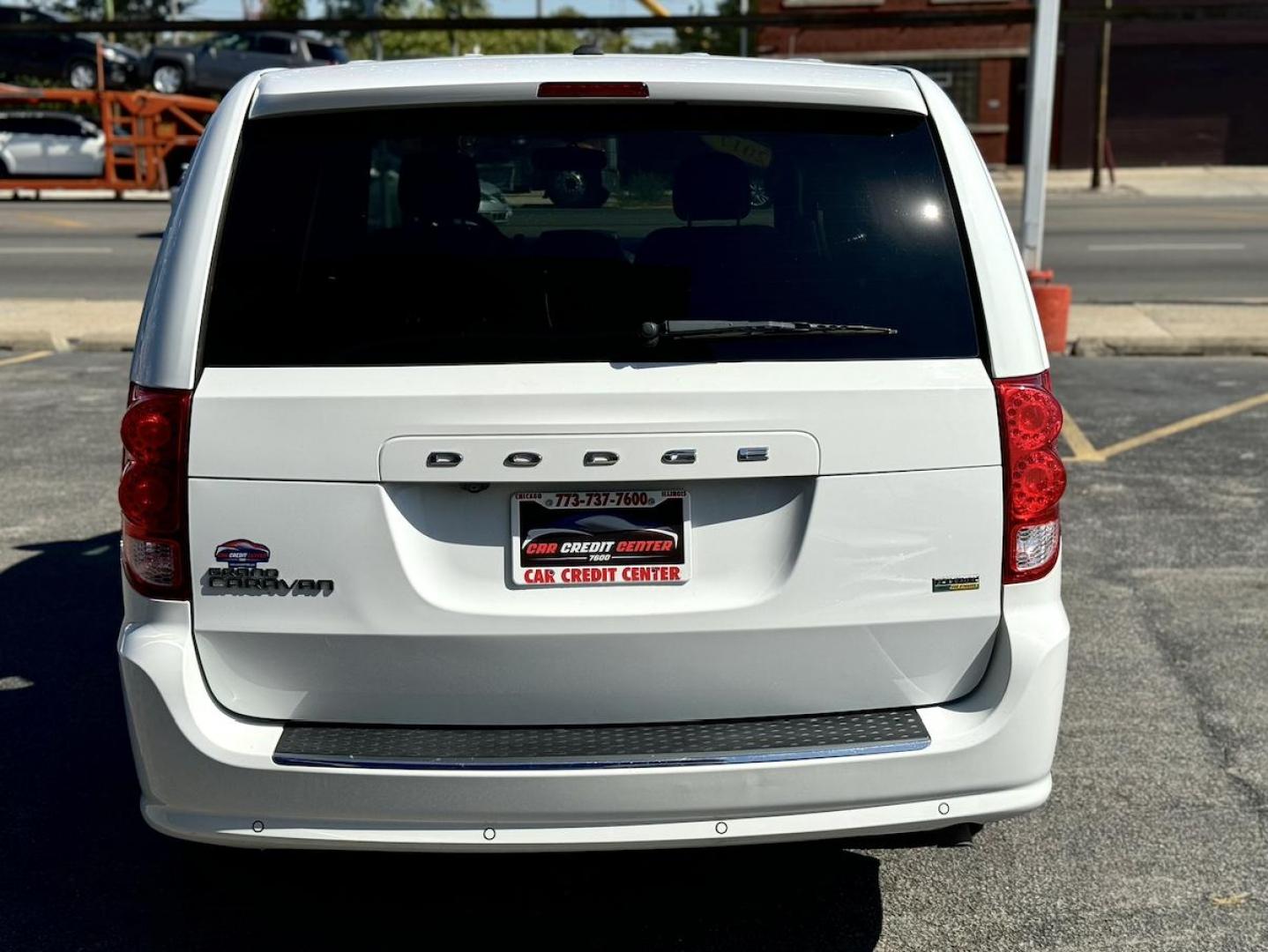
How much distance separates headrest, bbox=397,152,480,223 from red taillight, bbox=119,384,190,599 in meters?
0.68

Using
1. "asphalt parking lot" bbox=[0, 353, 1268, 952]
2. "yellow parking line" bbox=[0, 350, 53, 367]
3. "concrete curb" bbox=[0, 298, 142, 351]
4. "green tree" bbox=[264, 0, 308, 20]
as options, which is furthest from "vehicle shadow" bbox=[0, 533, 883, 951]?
"green tree" bbox=[264, 0, 308, 20]

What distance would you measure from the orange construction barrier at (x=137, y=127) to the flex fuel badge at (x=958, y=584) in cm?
2736

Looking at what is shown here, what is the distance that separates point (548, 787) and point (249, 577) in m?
0.74

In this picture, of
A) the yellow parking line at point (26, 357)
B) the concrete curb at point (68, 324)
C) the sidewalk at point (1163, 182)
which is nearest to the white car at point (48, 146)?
the concrete curb at point (68, 324)

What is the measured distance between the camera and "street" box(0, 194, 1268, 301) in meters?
17.2

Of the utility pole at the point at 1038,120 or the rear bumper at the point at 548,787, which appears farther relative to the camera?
the utility pole at the point at 1038,120

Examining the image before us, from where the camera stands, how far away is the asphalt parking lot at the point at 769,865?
3625 mm

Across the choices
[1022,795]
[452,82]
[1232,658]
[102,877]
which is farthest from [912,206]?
[1232,658]

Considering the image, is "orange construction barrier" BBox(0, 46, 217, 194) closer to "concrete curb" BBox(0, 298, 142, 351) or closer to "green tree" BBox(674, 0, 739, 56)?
"concrete curb" BBox(0, 298, 142, 351)

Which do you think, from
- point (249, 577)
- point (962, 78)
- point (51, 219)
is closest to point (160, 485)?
point (249, 577)

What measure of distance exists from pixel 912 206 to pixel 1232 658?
2.96 m

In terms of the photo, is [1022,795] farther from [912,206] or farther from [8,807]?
[8,807]

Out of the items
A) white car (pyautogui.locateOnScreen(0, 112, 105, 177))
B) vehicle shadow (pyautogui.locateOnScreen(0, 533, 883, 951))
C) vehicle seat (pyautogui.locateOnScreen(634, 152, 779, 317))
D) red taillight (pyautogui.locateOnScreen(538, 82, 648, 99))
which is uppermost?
red taillight (pyautogui.locateOnScreen(538, 82, 648, 99))

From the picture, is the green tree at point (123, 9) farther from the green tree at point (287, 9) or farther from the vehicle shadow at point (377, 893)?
the vehicle shadow at point (377, 893)
